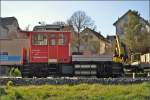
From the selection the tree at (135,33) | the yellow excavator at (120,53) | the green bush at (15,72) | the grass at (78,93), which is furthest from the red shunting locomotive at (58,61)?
the tree at (135,33)

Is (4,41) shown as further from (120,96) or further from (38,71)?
(120,96)

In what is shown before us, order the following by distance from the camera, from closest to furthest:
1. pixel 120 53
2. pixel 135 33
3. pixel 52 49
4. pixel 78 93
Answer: pixel 78 93 → pixel 52 49 → pixel 120 53 → pixel 135 33

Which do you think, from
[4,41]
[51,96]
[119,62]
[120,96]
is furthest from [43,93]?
[4,41]

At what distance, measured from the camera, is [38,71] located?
81.3 feet

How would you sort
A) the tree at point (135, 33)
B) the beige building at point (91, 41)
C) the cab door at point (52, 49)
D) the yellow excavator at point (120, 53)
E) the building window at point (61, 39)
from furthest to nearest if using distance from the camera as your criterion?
the beige building at point (91, 41) < the tree at point (135, 33) < the yellow excavator at point (120, 53) < the building window at point (61, 39) < the cab door at point (52, 49)

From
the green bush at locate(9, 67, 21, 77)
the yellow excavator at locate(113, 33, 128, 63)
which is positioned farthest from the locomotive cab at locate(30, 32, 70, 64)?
the yellow excavator at locate(113, 33, 128, 63)

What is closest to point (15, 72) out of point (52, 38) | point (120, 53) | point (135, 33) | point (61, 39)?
point (52, 38)

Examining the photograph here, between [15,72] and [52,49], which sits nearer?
[52,49]

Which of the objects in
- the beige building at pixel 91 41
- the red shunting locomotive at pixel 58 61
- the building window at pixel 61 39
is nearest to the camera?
the red shunting locomotive at pixel 58 61

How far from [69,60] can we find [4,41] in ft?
41.2

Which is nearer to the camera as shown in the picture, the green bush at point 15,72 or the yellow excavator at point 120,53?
the green bush at point 15,72

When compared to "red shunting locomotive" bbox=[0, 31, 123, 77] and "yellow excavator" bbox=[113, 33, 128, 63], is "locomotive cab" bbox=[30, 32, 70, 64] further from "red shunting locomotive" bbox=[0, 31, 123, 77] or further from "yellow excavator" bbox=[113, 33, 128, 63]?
"yellow excavator" bbox=[113, 33, 128, 63]

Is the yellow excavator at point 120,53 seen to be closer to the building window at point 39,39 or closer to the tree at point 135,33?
the building window at point 39,39

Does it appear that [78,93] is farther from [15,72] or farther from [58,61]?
[15,72]
